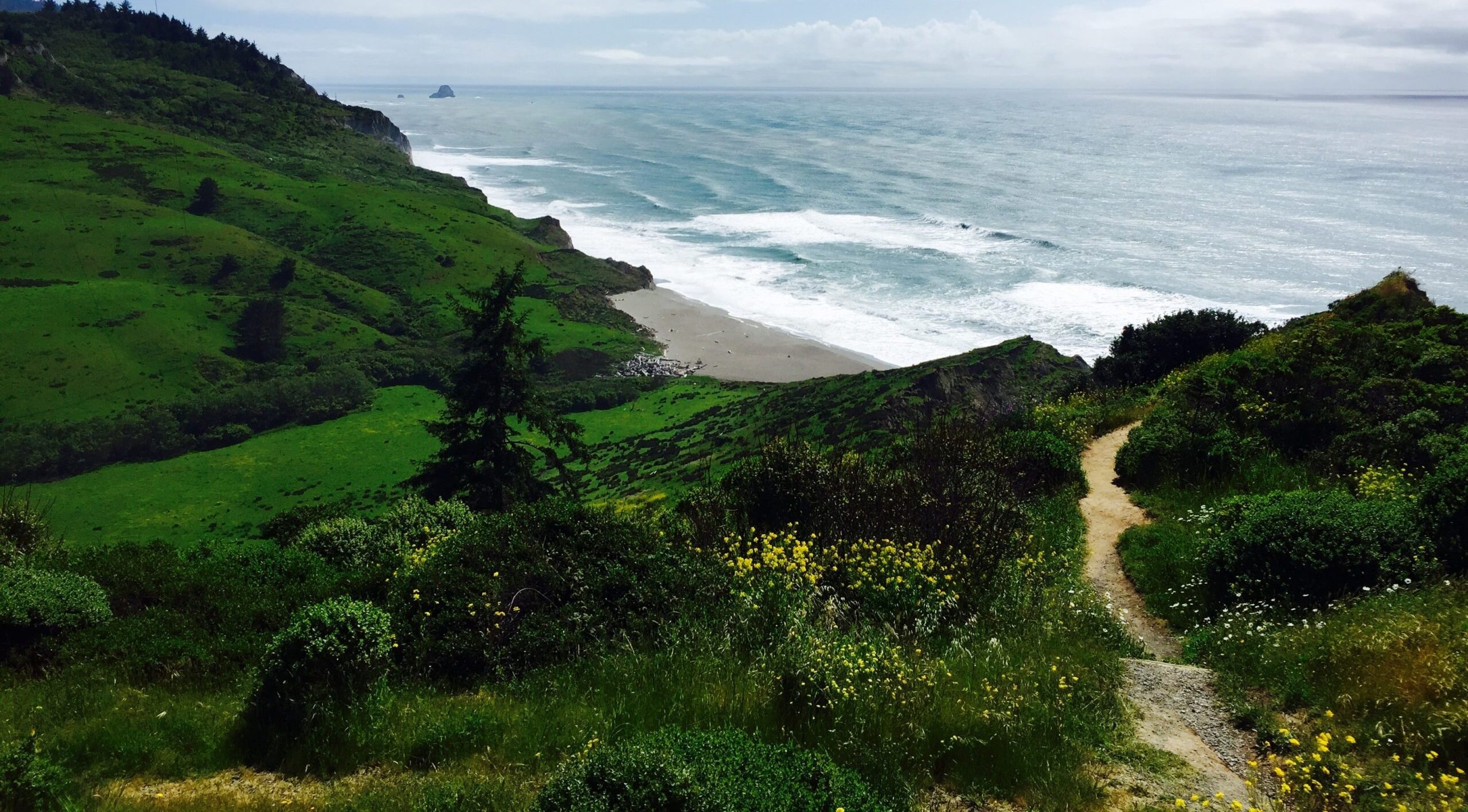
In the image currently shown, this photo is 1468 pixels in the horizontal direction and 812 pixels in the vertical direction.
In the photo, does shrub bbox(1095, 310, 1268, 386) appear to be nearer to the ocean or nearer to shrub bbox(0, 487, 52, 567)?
shrub bbox(0, 487, 52, 567)

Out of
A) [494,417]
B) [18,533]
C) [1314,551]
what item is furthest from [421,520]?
[494,417]

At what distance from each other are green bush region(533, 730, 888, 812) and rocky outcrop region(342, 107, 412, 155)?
181 metres

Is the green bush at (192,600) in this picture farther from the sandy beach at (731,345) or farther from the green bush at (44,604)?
the sandy beach at (731,345)

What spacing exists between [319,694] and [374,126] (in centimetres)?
18796

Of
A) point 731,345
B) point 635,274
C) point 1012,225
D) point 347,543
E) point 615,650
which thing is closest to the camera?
point 615,650

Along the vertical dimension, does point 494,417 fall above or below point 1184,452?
below

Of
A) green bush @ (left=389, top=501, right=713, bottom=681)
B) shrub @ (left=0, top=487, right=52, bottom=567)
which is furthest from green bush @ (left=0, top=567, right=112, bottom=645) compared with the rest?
green bush @ (left=389, top=501, right=713, bottom=681)

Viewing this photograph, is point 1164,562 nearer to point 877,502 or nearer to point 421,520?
point 877,502

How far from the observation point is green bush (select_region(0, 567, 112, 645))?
7559 millimetres

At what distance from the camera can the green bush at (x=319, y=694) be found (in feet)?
20.0

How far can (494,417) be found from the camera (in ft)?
95.9

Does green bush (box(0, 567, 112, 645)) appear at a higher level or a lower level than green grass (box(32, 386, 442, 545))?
higher

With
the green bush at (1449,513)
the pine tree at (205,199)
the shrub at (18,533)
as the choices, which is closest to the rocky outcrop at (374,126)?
the pine tree at (205,199)

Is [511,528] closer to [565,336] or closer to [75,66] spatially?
[565,336]
